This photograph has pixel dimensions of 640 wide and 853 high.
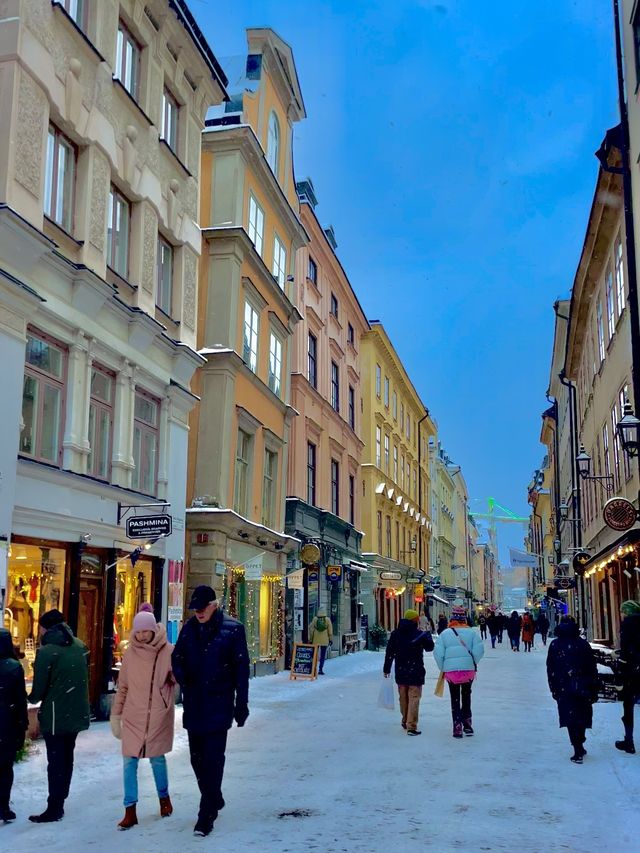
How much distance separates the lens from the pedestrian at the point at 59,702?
714 cm

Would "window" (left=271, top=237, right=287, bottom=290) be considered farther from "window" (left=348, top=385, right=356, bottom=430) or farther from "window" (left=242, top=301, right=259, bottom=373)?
"window" (left=348, top=385, right=356, bottom=430)

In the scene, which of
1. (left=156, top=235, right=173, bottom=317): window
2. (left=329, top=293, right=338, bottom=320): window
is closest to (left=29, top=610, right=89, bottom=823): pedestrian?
(left=156, top=235, right=173, bottom=317): window

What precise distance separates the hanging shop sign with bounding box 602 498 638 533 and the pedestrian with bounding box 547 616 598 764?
303 inches

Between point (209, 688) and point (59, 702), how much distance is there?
135 cm

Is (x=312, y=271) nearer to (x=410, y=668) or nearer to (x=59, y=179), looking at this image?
(x=59, y=179)

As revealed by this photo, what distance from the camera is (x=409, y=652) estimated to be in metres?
12.2

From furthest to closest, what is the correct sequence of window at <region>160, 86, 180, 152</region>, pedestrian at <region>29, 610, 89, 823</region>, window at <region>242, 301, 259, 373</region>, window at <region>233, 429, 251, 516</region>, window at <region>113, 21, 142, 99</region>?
window at <region>242, 301, 259, 373</region>, window at <region>233, 429, 251, 516</region>, window at <region>160, 86, 180, 152</region>, window at <region>113, 21, 142, 99</region>, pedestrian at <region>29, 610, 89, 823</region>

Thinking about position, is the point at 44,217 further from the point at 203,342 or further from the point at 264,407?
the point at 264,407

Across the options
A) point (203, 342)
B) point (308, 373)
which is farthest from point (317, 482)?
point (203, 342)

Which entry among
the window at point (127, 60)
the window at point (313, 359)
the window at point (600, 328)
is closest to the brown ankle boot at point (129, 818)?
the window at point (127, 60)

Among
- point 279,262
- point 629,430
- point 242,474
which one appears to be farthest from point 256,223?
point 629,430

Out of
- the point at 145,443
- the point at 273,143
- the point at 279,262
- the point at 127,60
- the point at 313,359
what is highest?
the point at 273,143

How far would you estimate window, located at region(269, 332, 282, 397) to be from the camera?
24.9 metres

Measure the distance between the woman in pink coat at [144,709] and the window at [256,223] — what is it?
16.4 metres
